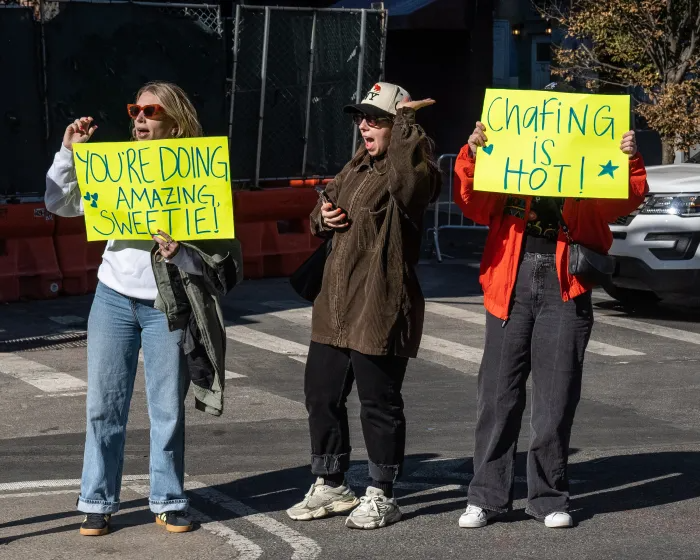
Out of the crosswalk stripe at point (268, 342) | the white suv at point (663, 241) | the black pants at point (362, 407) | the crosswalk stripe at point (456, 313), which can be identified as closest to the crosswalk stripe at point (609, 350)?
the white suv at point (663, 241)

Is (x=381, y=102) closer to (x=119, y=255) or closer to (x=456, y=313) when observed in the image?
(x=119, y=255)

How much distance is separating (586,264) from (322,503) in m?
1.56

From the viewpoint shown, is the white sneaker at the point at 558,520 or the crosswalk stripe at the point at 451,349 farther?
the crosswalk stripe at the point at 451,349

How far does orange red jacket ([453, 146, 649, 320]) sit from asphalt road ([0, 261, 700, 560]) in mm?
1049

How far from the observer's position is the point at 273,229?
1470cm

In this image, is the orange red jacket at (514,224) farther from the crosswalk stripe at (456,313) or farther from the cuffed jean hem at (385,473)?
the crosswalk stripe at (456,313)

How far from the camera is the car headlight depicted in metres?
12.3

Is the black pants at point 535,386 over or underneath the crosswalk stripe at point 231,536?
over

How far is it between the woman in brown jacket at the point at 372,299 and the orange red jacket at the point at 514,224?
0.21 meters

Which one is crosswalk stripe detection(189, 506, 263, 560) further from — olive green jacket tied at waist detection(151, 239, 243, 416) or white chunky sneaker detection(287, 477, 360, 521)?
olive green jacket tied at waist detection(151, 239, 243, 416)

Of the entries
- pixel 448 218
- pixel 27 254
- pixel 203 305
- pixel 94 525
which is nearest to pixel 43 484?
pixel 94 525

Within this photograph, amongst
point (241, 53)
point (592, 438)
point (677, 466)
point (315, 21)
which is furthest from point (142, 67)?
point (677, 466)

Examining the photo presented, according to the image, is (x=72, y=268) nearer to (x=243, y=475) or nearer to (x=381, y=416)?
(x=243, y=475)

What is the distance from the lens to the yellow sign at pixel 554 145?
5781 mm
